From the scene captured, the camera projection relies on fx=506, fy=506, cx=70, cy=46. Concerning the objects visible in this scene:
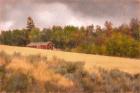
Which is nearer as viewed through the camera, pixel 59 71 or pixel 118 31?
pixel 59 71

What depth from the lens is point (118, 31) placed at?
8.81 meters

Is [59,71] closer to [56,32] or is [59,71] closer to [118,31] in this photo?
[56,32]

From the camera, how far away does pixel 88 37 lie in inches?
339

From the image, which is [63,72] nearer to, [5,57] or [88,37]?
[88,37]

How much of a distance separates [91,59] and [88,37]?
0.40 meters

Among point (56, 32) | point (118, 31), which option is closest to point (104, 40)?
point (118, 31)

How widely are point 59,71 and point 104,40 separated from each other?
999 mm

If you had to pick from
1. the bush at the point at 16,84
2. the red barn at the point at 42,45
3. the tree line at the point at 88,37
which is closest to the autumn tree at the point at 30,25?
the tree line at the point at 88,37

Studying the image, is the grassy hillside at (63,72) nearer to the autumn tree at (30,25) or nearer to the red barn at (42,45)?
the red barn at (42,45)

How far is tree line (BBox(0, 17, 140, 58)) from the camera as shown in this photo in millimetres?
8297

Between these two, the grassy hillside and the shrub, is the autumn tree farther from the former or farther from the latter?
the shrub

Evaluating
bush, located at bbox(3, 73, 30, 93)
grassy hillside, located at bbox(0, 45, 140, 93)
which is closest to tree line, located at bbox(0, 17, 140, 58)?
Answer: grassy hillside, located at bbox(0, 45, 140, 93)

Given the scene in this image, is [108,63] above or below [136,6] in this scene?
below

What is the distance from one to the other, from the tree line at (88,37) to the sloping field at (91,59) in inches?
3.3
